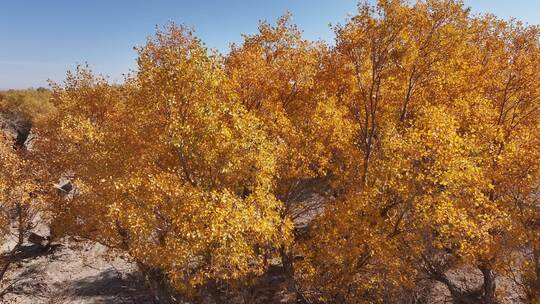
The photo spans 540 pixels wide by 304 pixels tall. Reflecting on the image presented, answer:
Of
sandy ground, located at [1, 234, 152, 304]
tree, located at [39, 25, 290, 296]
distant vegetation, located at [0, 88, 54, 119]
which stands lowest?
sandy ground, located at [1, 234, 152, 304]

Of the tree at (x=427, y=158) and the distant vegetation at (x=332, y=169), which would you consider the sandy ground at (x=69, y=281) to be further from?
the tree at (x=427, y=158)

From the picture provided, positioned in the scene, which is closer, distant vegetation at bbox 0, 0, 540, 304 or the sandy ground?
distant vegetation at bbox 0, 0, 540, 304

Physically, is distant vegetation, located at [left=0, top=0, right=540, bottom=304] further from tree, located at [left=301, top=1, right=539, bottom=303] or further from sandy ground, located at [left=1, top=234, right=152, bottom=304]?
sandy ground, located at [left=1, top=234, right=152, bottom=304]

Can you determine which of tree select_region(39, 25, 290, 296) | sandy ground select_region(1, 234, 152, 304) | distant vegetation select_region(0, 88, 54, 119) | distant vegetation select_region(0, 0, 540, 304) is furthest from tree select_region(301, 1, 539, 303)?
distant vegetation select_region(0, 88, 54, 119)

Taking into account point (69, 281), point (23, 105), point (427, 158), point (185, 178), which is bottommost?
point (69, 281)

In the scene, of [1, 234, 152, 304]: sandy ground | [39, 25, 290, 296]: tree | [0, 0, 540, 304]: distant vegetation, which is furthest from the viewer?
[1, 234, 152, 304]: sandy ground

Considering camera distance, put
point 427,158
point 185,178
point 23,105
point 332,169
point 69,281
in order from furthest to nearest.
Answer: point 23,105 → point 69,281 → point 332,169 → point 185,178 → point 427,158

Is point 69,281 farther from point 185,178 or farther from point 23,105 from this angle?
point 23,105

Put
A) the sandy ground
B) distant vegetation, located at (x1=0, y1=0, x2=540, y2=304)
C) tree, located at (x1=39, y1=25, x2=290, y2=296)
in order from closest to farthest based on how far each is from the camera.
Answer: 1. tree, located at (x1=39, y1=25, x2=290, y2=296)
2. distant vegetation, located at (x1=0, y1=0, x2=540, y2=304)
3. the sandy ground

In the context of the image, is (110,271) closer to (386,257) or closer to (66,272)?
(66,272)

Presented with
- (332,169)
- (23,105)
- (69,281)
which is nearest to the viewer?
(332,169)

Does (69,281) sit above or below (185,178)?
below

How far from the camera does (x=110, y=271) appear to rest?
4034 centimetres

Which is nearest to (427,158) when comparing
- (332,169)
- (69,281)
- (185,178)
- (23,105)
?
(332,169)
